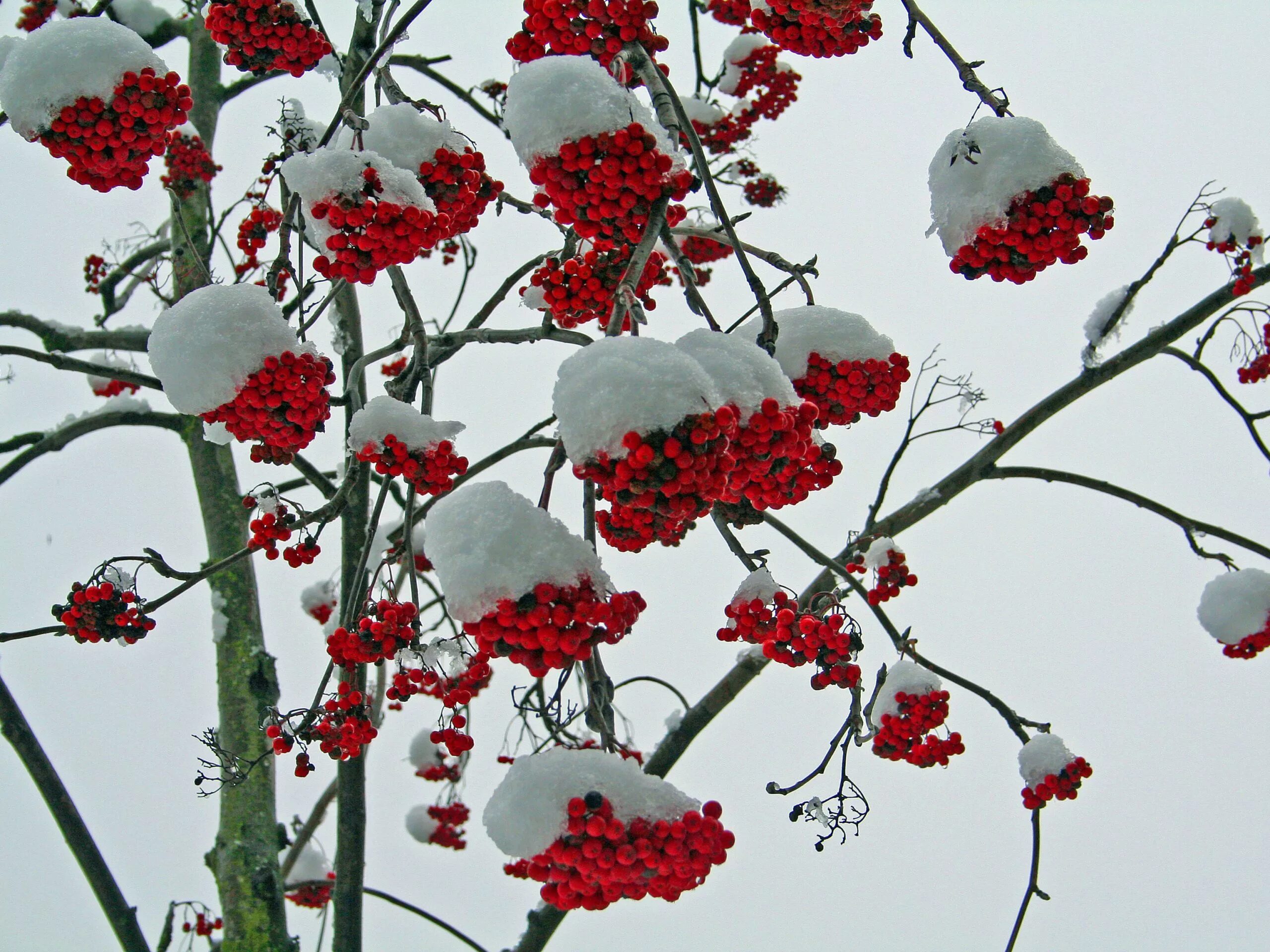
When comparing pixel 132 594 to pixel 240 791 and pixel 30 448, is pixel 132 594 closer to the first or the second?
pixel 240 791

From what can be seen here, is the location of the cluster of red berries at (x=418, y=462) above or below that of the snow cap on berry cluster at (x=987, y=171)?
below

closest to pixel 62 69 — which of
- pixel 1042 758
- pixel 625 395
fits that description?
pixel 625 395

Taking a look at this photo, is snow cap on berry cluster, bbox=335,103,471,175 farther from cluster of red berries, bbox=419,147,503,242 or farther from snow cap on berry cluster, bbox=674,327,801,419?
snow cap on berry cluster, bbox=674,327,801,419

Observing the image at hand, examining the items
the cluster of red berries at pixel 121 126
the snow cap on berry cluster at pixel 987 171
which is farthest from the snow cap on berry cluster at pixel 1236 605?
the cluster of red berries at pixel 121 126

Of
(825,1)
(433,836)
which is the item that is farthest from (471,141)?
(433,836)

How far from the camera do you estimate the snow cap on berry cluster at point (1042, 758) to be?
3.07 meters

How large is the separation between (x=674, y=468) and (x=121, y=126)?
6.54 ft

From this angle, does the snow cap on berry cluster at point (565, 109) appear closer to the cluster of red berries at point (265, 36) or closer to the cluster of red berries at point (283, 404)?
the cluster of red berries at point (283, 404)

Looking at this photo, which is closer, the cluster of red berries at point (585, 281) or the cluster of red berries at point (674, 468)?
the cluster of red berries at point (674, 468)

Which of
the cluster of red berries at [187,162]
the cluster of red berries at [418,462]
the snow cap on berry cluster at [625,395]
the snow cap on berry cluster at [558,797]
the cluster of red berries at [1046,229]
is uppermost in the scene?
the cluster of red berries at [187,162]

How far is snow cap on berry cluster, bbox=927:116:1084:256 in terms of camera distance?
1904 millimetres

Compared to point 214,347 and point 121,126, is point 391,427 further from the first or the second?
point 121,126

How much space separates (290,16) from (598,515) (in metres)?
2.01

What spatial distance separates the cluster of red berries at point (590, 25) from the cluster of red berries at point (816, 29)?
45 centimetres
